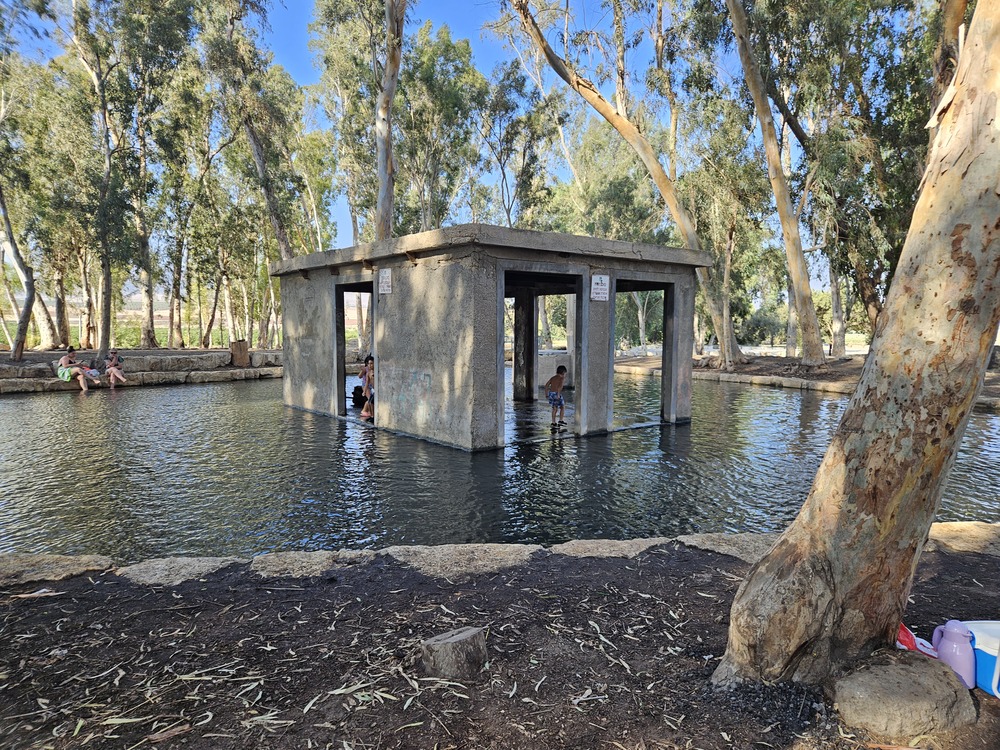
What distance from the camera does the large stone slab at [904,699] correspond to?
2297mm

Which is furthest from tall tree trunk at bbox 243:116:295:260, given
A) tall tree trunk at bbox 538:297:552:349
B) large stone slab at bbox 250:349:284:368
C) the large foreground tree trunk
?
the large foreground tree trunk

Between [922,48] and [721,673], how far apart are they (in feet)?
73.7

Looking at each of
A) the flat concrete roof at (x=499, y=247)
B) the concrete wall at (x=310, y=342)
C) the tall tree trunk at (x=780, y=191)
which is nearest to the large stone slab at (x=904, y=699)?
the flat concrete roof at (x=499, y=247)

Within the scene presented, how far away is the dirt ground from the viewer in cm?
232

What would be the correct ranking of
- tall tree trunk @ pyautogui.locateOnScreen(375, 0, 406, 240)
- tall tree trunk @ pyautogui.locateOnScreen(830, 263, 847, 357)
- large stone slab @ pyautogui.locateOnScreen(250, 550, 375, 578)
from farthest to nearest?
tall tree trunk @ pyautogui.locateOnScreen(830, 263, 847, 357) → tall tree trunk @ pyautogui.locateOnScreen(375, 0, 406, 240) → large stone slab @ pyautogui.locateOnScreen(250, 550, 375, 578)

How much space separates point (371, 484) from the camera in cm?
727

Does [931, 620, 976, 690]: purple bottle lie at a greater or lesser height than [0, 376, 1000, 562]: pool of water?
greater

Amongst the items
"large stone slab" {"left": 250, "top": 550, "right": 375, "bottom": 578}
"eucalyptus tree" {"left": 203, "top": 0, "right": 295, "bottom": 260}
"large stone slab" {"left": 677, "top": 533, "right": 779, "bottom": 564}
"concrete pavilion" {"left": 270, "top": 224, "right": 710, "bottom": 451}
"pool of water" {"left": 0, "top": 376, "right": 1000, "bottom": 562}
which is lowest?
"pool of water" {"left": 0, "top": 376, "right": 1000, "bottom": 562}

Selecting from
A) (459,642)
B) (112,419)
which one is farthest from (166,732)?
(112,419)

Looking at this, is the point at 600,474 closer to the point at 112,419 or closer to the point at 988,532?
the point at 988,532

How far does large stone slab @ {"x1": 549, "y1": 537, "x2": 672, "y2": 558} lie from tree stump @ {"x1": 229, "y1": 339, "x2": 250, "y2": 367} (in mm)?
22731

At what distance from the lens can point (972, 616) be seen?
331 centimetres

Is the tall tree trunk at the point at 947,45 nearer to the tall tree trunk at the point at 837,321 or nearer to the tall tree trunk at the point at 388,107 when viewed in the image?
the tall tree trunk at the point at 837,321

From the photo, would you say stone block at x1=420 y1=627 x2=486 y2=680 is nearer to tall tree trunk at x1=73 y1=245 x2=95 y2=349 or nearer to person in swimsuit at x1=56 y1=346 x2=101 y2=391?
person in swimsuit at x1=56 y1=346 x2=101 y2=391
